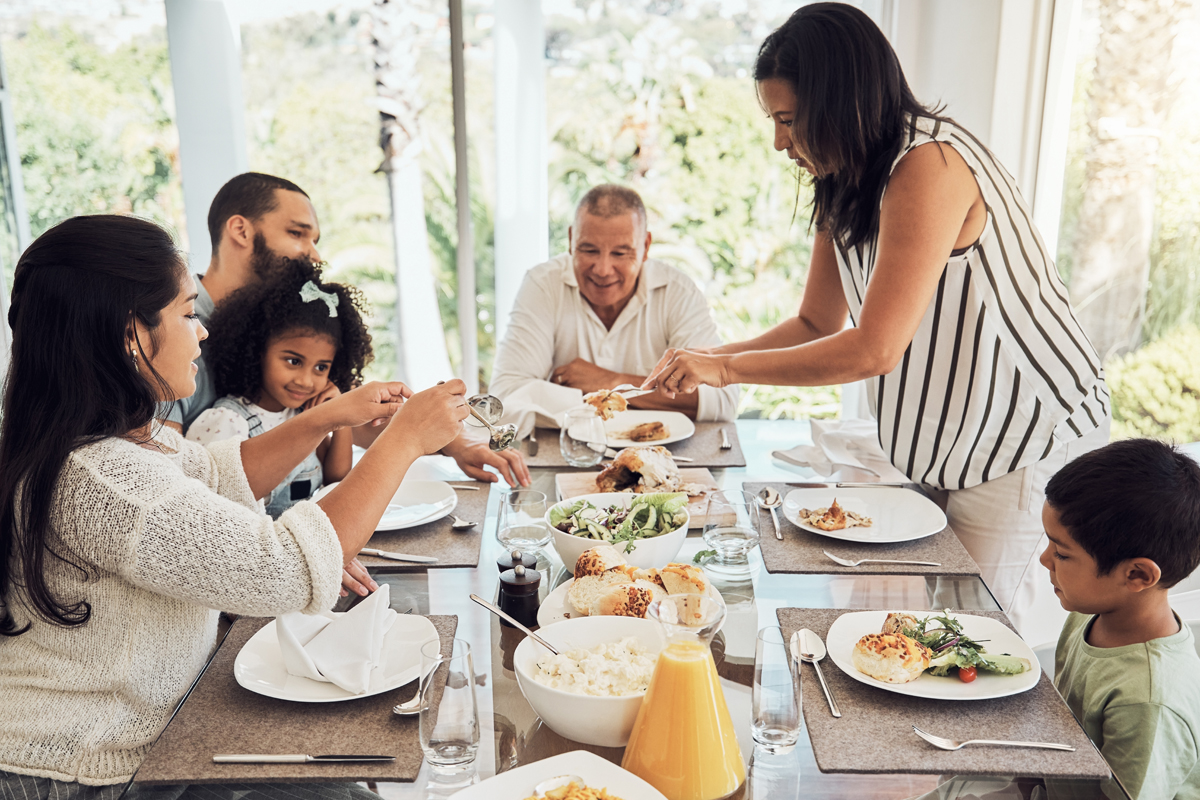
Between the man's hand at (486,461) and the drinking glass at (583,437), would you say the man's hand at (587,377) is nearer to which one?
the drinking glass at (583,437)

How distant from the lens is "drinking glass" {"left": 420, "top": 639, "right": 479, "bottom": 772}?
3.31ft

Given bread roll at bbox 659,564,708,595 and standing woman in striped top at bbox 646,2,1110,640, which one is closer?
bread roll at bbox 659,564,708,595

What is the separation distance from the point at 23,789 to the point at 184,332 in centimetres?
60

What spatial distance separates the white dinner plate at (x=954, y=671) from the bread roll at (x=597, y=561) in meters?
0.32

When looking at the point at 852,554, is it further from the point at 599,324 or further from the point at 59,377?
the point at 599,324

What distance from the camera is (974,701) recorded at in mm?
1119

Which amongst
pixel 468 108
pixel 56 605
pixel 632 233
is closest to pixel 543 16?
pixel 468 108

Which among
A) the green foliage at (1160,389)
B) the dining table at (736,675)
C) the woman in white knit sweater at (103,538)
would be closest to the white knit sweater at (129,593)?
the woman in white knit sweater at (103,538)

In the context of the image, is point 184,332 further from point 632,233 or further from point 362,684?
point 632,233

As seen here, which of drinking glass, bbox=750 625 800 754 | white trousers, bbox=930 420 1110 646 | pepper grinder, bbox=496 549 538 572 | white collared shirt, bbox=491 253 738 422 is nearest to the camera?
drinking glass, bbox=750 625 800 754

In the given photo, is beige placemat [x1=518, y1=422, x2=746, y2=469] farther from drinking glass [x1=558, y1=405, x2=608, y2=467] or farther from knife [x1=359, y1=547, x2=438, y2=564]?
knife [x1=359, y1=547, x2=438, y2=564]

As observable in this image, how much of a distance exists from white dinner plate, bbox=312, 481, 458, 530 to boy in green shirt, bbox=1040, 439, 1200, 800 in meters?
1.06

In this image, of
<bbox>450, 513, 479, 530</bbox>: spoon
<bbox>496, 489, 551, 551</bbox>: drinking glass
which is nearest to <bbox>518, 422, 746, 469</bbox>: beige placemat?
<bbox>450, 513, 479, 530</bbox>: spoon

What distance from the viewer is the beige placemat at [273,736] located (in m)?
1.00
